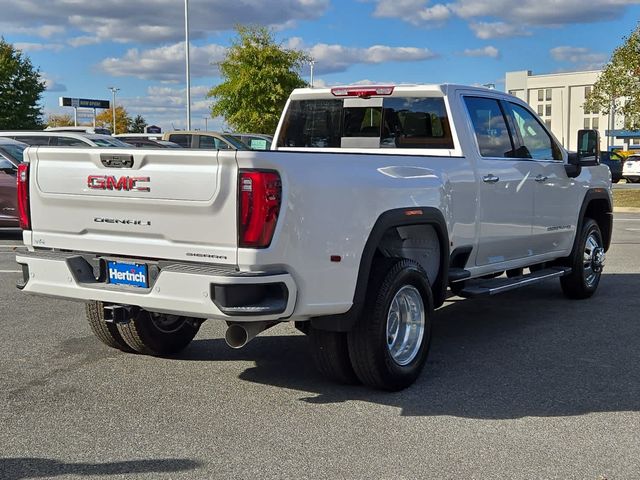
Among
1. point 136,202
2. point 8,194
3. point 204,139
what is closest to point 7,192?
point 8,194

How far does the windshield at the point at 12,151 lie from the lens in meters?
13.7

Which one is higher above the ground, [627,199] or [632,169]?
[632,169]

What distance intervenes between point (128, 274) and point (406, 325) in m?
1.84

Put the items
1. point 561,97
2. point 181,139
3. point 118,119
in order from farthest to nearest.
Result: point 561,97 → point 118,119 → point 181,139

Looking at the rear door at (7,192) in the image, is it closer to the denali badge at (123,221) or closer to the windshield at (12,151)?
the windshield at (12,151)

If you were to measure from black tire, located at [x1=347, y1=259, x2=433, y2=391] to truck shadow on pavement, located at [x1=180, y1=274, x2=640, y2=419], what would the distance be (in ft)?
0.43

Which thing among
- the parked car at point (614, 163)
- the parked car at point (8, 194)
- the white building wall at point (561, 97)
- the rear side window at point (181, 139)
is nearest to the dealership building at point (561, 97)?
the white building wall at point (561, 97)

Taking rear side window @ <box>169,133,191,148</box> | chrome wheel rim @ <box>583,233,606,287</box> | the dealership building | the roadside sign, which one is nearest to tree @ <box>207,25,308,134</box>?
rear side window @ <box>169,133,191,148</box>

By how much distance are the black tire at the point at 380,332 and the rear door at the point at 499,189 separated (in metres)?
1.34

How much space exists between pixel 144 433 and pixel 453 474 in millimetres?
1651

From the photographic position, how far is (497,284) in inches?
249

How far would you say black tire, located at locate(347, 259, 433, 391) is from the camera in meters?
4.80

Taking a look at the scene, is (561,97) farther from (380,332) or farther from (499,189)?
(380,332)

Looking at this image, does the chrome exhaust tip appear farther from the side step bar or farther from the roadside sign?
the roadside sign
